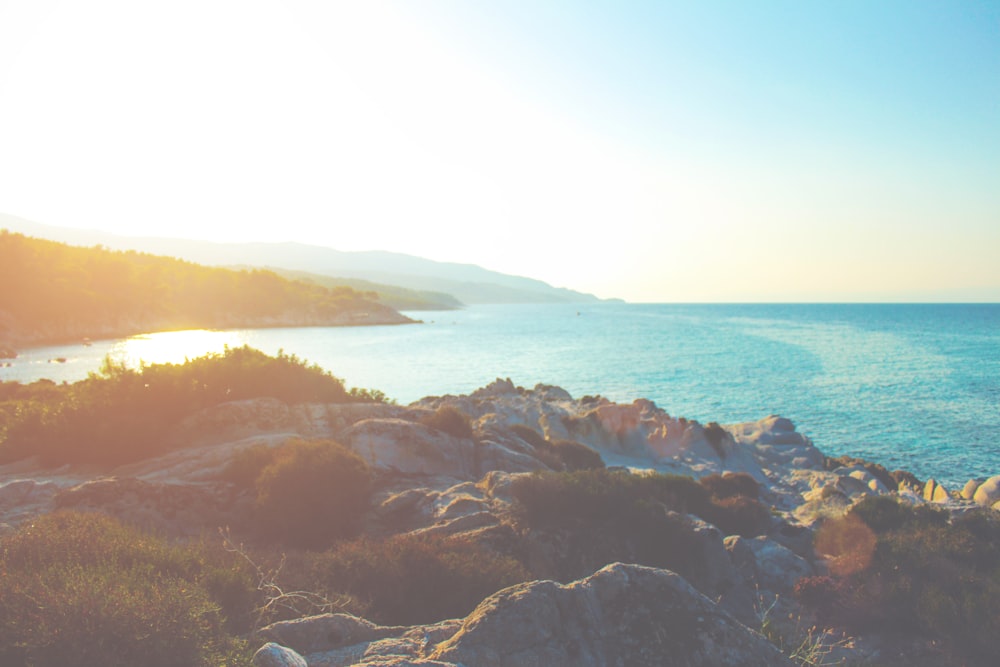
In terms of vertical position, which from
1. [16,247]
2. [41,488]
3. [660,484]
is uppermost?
[16,247]

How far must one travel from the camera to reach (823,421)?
117ft

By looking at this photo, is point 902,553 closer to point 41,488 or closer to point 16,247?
point 41,488

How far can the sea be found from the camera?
3173 cm

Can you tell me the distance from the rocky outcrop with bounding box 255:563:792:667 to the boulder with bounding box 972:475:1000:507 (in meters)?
22.3

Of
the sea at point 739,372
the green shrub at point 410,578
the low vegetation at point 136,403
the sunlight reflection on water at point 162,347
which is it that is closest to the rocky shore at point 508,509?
the low vegetation at point 136,403

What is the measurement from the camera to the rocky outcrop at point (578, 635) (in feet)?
13.4

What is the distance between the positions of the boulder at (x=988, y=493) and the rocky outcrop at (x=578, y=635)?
22.3 metres

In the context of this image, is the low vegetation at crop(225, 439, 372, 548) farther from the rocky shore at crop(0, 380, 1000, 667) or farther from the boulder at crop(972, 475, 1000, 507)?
the boulder at crop(972, 475, 1000, 507)

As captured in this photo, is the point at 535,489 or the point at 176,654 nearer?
the point at 176,654

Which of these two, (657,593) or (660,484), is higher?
(657,593)

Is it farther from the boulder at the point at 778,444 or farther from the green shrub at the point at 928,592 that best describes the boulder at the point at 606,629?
the boulder at the point at 778,444

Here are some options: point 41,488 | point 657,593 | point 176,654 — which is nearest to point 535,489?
point 657,593

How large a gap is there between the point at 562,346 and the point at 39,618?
260 feet

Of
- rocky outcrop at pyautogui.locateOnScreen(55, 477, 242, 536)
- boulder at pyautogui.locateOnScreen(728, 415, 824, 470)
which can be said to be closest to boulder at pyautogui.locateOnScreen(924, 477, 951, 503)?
boulder at pyautogui.locateOnScreen(728, 415, 824, 470)
